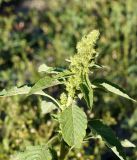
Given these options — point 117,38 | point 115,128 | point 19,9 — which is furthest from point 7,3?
point 115,128

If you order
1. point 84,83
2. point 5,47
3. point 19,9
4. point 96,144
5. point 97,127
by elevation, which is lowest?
point 96,144

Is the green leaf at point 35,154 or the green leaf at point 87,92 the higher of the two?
the green leaf at point 87,92

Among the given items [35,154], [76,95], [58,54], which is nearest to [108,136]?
[76,95]

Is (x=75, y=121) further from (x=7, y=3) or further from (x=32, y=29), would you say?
(x=7, y=3)

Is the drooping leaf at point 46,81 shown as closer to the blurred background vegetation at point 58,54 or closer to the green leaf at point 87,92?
the green leaf at point 87,92

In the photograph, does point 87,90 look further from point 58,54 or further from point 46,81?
point 58,54

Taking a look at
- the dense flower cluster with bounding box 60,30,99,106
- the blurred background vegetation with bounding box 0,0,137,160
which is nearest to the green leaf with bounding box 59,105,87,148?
the dense flower cluster with bounding box 60,30,99,106

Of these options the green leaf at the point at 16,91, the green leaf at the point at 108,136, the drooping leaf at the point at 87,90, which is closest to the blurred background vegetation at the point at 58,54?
the green leaf at the point at 108,136
